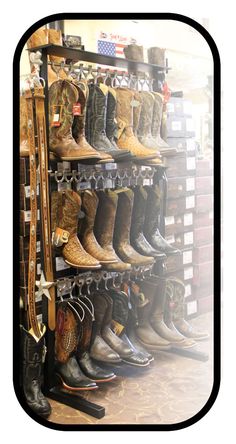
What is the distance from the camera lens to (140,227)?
3186 mm

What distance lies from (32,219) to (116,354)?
2.25ft

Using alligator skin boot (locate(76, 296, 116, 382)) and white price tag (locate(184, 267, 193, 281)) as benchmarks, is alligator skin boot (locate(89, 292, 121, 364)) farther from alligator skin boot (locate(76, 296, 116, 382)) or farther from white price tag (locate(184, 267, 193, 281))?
white price tag (locate(184, 267, 193, 281))

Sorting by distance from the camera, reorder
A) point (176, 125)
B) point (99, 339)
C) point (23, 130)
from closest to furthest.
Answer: point (23, 130) < point (176, 125) < point (99, 339)

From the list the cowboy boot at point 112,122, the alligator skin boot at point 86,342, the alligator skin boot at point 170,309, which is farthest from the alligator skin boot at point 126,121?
the alligator skin boot at point 86,342

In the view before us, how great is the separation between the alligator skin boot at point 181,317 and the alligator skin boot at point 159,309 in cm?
4

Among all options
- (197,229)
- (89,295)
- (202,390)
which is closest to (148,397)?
(202,390)

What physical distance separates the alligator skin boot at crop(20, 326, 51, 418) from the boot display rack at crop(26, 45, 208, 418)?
0.07 m

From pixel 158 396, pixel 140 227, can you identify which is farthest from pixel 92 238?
pixel 158 396

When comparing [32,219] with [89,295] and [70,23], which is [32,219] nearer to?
[89,295]

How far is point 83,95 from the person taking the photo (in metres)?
3.12

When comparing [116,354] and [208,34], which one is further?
[116,354]

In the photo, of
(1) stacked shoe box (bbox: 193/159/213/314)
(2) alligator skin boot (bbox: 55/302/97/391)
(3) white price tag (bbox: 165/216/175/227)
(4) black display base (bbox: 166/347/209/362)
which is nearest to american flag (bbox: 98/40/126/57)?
(1) stacked shoe box (bbox: 193/159/213/314)

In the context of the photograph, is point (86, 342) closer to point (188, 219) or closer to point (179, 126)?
point (188, 219)

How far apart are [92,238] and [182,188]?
0.46 meters
